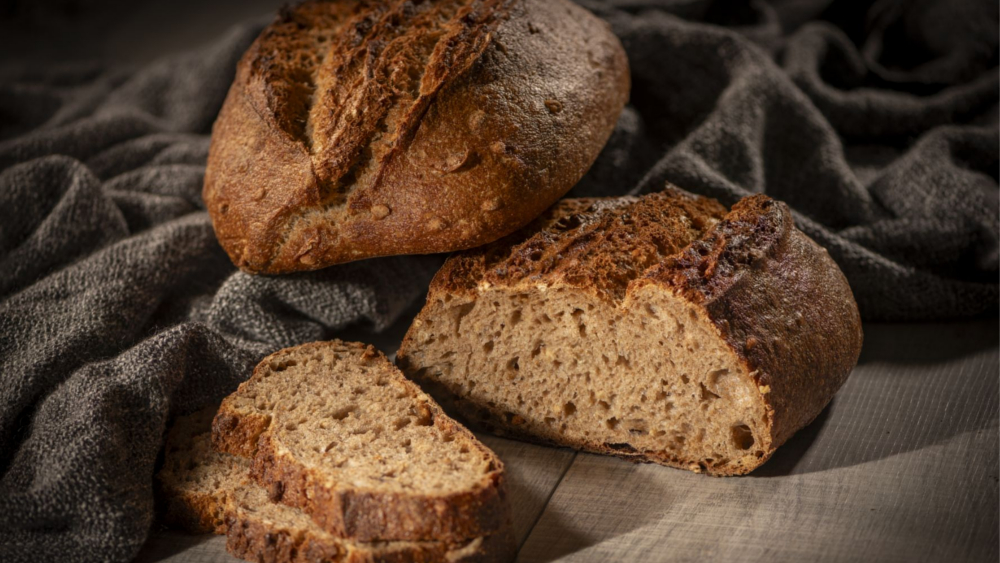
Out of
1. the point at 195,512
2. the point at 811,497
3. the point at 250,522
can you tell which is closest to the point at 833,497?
the point at 811,497

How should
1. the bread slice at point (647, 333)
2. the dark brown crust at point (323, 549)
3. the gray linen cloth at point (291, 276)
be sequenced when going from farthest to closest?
1. the gray linen cloth at point (291, 276)
2. the bread slice at point (647, 333)
3. the dark brown crust at point (323, 549)

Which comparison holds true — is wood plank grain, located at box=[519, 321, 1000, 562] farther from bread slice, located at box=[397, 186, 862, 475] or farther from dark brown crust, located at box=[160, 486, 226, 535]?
dark brown crust, located at box=[160, 486, 226, 535]

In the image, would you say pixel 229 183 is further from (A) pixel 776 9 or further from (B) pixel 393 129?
(A) pixel 776 9

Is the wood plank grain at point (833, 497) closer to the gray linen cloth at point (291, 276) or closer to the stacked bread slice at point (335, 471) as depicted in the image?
the stacked bread slice at point (335, 471)

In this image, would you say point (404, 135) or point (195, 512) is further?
point (404, 135)

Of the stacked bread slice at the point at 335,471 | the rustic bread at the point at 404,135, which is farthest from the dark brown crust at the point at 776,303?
the stacked bread slice at the point at 335,471

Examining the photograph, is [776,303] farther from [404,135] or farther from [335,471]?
[335,471]
